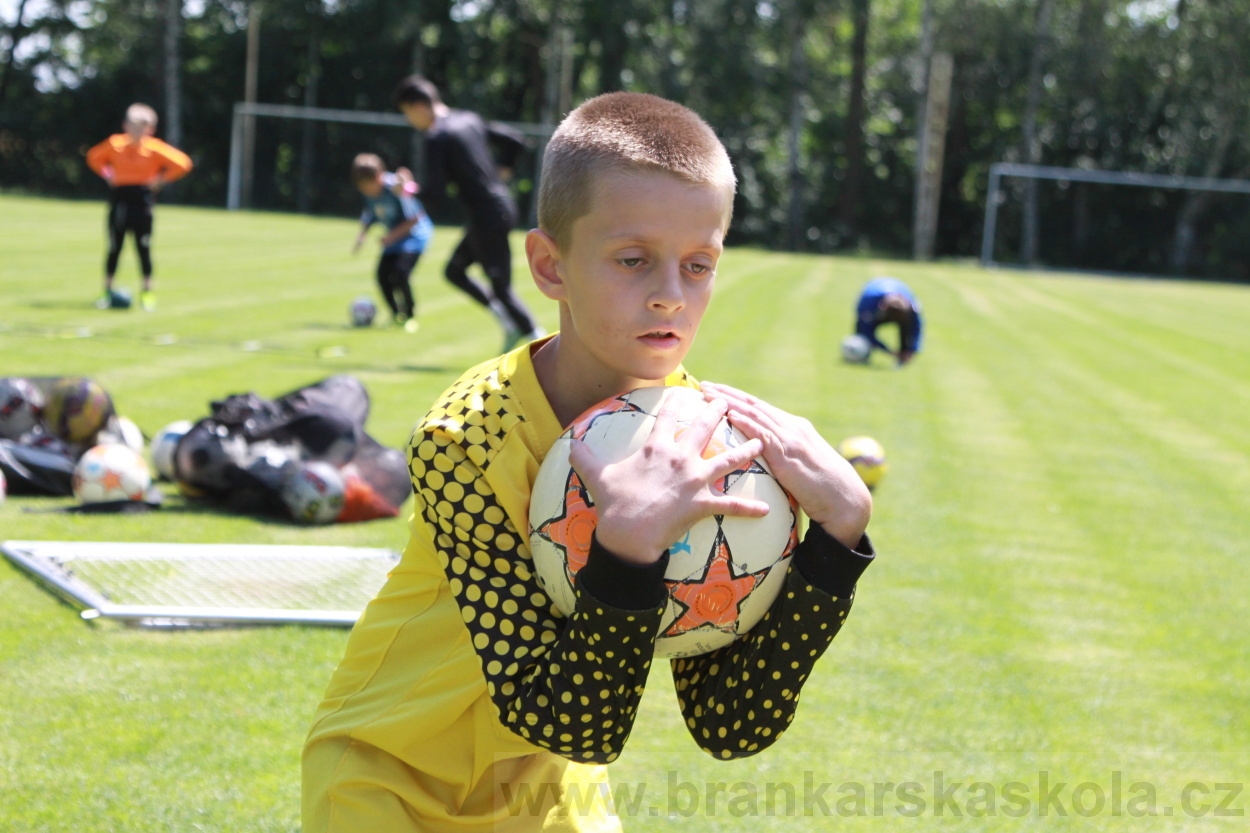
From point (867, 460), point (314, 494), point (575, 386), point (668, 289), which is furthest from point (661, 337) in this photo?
point (867, 460)

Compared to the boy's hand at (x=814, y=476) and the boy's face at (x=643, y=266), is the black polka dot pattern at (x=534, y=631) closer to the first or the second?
the boy's hand at (x=814, y=476)

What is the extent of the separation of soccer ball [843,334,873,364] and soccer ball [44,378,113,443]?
914 cm

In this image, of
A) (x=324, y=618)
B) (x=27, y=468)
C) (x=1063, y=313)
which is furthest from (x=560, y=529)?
(x=1063, y=313)

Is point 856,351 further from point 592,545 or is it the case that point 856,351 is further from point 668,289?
point 592,545

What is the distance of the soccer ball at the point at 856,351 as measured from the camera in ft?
48.3

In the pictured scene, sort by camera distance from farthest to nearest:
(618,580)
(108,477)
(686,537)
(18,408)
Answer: (18,408) < (108,477) < (686,537) < (618,580)

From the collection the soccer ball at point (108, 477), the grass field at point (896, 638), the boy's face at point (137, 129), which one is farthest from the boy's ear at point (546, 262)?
the boy's face at point (137, 129)

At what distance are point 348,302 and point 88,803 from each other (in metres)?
15.4

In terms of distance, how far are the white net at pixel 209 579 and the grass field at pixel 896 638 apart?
0.11 m

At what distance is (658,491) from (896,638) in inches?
145

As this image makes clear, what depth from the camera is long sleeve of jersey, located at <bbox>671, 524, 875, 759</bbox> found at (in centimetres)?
215

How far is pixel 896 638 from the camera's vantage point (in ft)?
17.8

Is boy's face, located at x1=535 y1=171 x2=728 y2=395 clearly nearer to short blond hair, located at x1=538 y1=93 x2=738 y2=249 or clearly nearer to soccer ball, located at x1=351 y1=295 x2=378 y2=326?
short blond hair, located at x1=538 y1=93 x2=738 y2=249

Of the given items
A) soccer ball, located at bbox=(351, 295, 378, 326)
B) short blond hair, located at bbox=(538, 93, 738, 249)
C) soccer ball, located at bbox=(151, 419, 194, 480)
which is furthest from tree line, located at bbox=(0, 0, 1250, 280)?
short blond hair, located at bbox=(538, 93, 738, 249)
